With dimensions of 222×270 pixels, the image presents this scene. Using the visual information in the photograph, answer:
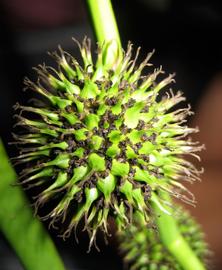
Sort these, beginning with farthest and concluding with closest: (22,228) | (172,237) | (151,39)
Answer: (151,39) < (172,237) < (22,228)

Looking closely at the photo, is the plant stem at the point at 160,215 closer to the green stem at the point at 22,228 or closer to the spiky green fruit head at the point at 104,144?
the spiky green fruit head at the point at 104,144

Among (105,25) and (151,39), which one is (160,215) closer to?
(105,25)

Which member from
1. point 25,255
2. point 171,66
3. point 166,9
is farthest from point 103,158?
point 166,9

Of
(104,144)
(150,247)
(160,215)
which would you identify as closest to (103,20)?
(104,144)

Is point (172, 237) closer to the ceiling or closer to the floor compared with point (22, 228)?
closer to the floor

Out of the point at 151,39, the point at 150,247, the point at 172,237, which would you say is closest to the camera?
the point at 172,237

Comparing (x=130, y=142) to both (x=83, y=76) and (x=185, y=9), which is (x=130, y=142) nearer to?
(x=83, y=76)
